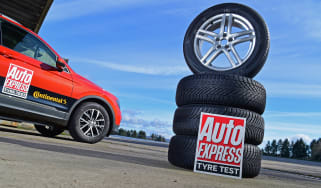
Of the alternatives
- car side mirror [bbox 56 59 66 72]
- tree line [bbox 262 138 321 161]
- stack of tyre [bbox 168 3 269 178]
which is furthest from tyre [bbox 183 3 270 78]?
tree line [bbox 262 138 321 161]

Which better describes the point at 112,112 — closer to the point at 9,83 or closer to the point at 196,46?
the point at 9,83

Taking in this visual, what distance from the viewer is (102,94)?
493cm

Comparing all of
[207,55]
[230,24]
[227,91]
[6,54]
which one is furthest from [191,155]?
[6,54]

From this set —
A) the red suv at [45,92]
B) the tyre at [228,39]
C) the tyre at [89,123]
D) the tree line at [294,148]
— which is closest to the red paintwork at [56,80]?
the red suv at [45,92]

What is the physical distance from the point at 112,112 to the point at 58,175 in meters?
3.71

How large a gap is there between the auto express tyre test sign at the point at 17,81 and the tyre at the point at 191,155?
257 centimetres

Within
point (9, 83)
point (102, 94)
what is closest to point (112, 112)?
point (102, 94)

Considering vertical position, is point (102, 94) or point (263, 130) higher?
point (102, 94)

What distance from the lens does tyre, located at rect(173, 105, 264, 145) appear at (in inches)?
97.1

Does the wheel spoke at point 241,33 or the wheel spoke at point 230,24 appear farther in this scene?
the wheel spoke at point 230,24

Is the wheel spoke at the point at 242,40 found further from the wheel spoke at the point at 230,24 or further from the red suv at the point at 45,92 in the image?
the red suv at the point at 45,92

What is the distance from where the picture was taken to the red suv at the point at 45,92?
3.85 meters

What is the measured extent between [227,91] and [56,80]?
2986 mm

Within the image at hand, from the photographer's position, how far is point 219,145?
2.45m
